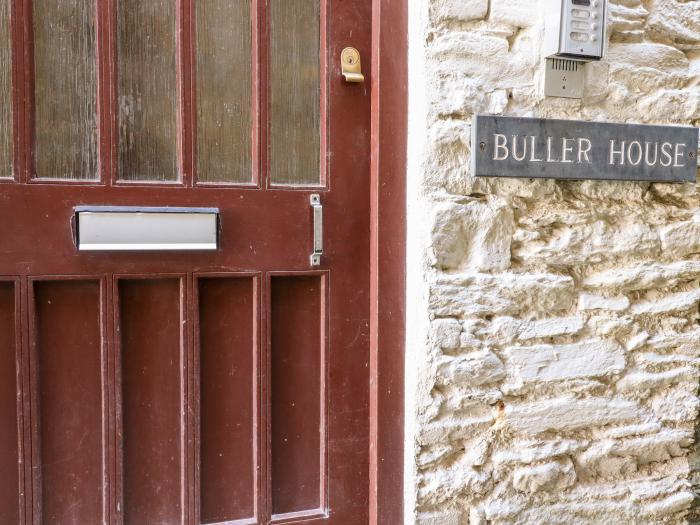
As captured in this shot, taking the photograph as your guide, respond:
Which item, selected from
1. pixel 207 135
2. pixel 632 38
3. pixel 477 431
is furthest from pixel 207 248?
pixel 632 38

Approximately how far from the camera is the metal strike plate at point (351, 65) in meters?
1.79

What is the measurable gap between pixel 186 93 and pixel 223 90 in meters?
0.10

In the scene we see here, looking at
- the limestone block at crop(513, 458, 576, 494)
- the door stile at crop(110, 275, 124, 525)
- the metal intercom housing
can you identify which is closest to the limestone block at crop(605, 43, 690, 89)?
the metal intercom housing

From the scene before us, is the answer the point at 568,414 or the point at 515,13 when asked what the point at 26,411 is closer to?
the point at 568,414

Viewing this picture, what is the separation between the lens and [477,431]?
184 centimetres

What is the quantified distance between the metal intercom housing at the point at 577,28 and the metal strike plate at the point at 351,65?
1.75ft

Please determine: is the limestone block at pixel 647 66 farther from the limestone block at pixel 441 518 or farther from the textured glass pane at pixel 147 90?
the limestone block at pixel 441 518

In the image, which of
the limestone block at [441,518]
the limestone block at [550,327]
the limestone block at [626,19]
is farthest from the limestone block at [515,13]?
the limestone block at [441,518]

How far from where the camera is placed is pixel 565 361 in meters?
1.88

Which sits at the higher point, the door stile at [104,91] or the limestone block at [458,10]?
the limestone block at [458,10]

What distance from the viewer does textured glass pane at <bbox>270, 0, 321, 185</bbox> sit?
1.76 metres

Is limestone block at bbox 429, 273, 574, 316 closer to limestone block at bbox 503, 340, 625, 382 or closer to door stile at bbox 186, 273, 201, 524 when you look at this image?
limestone block at bbox 503, 340, 625, 382

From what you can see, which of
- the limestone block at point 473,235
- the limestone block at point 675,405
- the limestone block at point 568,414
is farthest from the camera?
the limestone block at point 675,405

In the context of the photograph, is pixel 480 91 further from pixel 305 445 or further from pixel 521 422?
pixel 305 445
